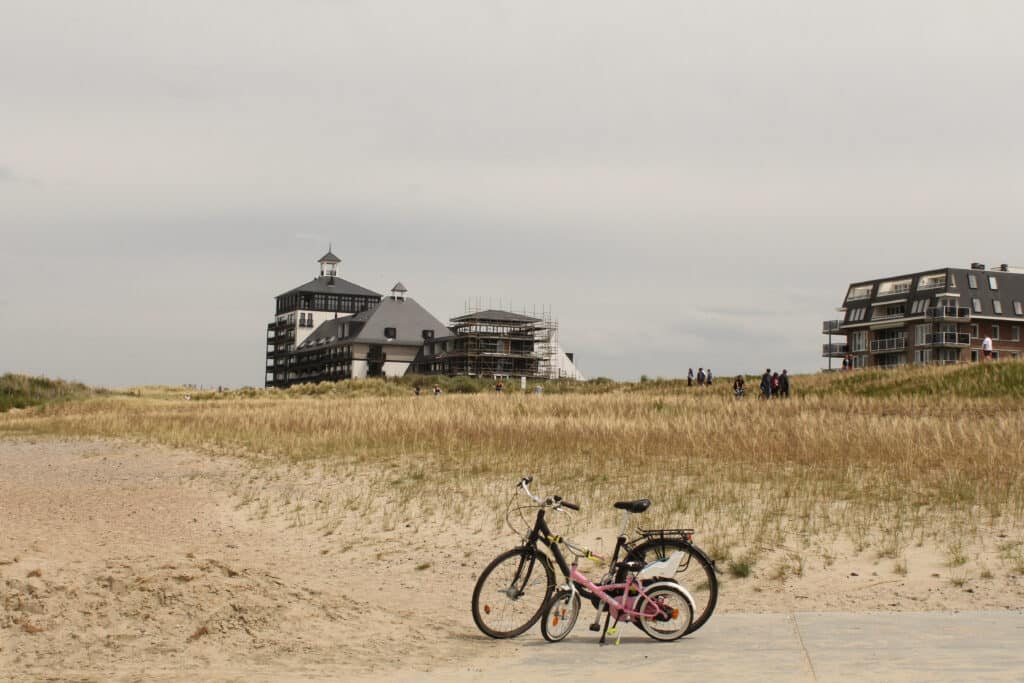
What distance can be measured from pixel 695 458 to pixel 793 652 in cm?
1320

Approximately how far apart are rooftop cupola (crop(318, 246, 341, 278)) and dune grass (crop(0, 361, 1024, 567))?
454 feet

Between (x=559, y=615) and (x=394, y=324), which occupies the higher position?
(x=394, y=324)

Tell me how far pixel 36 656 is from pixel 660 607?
19.1ft

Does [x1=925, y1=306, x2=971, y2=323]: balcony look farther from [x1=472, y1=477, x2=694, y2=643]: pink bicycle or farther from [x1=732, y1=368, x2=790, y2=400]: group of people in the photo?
[x1=472, y1=477, x2=694, y2=643]: pink bicycle

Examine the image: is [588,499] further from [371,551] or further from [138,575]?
[138,575]

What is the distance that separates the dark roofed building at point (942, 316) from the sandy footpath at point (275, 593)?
97.5m

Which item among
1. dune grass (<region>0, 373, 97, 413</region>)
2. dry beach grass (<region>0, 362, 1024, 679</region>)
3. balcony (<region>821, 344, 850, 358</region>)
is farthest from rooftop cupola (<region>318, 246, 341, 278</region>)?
dry beach grass (<region>0, 362, 1024, 679</region>)

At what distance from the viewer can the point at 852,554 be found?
14.7 meters

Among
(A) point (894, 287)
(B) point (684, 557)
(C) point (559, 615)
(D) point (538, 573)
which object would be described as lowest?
(C) point (559, 615)

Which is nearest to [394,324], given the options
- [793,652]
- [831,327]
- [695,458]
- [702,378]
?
[831,327]

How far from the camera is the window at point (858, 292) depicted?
124 metres

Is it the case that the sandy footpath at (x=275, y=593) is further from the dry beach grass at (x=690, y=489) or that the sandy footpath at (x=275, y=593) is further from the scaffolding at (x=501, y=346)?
the scaffolding at (x=501, y=346)

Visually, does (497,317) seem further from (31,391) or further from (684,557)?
(684,557)

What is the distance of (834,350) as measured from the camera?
132875 millimetres
